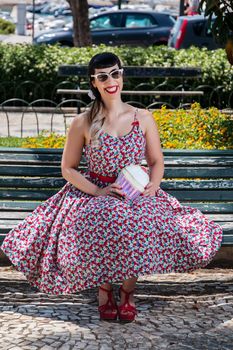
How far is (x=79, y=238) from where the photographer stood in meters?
5.25

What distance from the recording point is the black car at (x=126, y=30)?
24844 millimetres

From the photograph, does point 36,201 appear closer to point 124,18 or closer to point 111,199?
point 111,199

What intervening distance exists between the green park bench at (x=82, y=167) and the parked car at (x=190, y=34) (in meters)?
16.6

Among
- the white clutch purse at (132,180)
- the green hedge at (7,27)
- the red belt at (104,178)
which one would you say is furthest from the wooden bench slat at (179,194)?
the green hedge at (7,27)

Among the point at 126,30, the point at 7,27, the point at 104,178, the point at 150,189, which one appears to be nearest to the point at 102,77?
the point at 104,178

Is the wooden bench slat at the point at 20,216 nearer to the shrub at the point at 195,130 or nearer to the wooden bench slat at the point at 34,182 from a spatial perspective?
the wooden bench slat at the point at 34,182

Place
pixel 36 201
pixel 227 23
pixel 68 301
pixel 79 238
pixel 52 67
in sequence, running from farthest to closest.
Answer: pixel 52 67 → pixel 227 23 → pixel 36 201 → pixel 68 301 → pixel 79 238

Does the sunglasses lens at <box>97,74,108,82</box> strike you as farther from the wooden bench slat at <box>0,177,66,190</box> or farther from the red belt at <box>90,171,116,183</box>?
the wooden bench slat at <box>0,177,66,190</box>

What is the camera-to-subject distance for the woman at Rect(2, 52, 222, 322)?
5.19 m

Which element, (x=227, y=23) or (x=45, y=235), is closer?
(x=45, y=235)

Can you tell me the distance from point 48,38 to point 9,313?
20513 millimetres

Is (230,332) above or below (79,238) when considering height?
below

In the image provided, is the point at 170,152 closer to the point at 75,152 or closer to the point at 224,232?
the point at 224,232

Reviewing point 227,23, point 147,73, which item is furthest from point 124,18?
point 227,23
